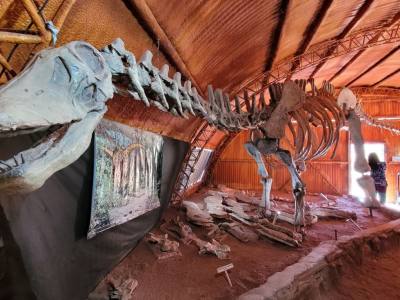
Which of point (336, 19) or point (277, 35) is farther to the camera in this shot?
point (336, 19)

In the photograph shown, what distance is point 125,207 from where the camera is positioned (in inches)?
169

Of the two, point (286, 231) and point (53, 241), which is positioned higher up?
point (53, 241)

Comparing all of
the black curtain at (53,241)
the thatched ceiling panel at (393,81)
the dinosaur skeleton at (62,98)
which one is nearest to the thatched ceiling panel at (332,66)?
the thatched ceiling panel at (393,81)

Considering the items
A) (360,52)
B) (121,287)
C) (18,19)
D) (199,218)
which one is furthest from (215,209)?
(360,52)

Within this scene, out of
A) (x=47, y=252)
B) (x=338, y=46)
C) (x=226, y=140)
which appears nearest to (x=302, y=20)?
(x=338, y=46)

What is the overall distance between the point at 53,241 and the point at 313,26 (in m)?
9.44

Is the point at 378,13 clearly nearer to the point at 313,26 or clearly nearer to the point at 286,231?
the point at 313,26

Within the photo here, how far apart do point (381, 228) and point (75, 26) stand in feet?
27.4

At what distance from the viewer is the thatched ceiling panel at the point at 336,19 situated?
7330 millimetres

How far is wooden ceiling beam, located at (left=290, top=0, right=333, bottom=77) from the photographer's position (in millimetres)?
7073

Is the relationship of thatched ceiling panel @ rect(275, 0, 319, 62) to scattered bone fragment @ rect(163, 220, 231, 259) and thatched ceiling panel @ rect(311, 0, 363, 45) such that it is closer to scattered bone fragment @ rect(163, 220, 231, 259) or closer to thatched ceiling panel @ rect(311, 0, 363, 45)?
thatched ceiling panel @ rect(311, 0, 363, 45)

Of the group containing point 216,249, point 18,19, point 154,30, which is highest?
point 154,30

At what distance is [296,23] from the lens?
24.9 ft

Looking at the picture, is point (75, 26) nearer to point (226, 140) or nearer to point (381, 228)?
point (381, 228)
